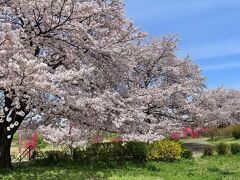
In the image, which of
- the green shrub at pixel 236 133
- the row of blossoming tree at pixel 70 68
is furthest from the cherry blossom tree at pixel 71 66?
the green shrub at pixel 236 133

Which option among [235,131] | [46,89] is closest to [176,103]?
[235,131]

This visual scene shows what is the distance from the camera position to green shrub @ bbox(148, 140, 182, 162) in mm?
23500

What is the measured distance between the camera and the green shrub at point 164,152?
23.5 m

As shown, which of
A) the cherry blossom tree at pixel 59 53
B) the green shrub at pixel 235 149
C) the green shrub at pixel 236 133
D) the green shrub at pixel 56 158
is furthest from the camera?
the green shrub at pixel 236 133

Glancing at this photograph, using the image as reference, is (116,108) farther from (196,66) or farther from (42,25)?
(196,66)

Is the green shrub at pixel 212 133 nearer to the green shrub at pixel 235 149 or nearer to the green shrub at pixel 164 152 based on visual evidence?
the green shrub at pixel 235 149

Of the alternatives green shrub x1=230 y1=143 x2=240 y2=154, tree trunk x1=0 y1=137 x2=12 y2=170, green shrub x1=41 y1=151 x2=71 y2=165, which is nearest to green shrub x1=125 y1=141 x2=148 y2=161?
green shrub x1=41 y1=151 x2=71 y2=165

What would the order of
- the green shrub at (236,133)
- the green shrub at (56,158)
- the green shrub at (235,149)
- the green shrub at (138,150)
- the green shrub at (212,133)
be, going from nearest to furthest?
the green shrub at (138,150) < the green shrub at (56,158) < the green shrub at (235,149) < the green shrub at (236,133) < the green shrub at (212,133)

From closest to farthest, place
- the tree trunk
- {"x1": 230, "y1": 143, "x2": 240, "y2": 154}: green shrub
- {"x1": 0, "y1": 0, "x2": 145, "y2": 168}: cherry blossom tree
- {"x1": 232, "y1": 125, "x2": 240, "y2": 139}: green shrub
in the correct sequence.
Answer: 1. {"x1": 0, "y1": 0, "x2": 145, "y2": 168}: cherry blossom tree
2. the tree trunk
3. {"x1": 230, "y1": 143, "x2": 240, "y2": 154}: green shrub
4. {"x1": 232, "y1": 125, "x2": 240, "y2": 139}: green shrub

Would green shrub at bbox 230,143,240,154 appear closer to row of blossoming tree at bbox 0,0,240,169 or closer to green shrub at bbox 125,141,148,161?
green shrub at bbox 125,141,148,161

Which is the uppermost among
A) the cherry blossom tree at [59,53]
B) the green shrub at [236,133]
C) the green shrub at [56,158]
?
the cherry blossom tree at [59,53]

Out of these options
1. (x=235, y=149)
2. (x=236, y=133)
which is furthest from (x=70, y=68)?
(x=236, y=133)

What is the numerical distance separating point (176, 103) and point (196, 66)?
5221 mm

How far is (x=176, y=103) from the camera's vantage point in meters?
29.6
